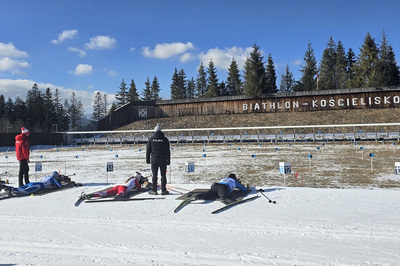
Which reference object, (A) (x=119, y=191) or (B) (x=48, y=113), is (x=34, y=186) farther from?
(B) (x=48, y=113)

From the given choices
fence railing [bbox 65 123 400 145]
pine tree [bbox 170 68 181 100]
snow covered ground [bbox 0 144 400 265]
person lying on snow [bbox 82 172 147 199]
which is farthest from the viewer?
pine tree [bbox 170 68 181 100]

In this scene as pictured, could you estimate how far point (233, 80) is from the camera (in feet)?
277

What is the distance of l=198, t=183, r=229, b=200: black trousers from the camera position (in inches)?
287

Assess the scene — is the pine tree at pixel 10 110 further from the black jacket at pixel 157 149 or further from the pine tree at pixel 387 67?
the pine tree at pixel 387 67

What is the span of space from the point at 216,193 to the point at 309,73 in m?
73.5

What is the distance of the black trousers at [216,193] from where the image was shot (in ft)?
23.9

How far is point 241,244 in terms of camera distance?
450 cm

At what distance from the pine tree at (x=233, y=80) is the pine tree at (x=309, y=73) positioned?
18.5 m

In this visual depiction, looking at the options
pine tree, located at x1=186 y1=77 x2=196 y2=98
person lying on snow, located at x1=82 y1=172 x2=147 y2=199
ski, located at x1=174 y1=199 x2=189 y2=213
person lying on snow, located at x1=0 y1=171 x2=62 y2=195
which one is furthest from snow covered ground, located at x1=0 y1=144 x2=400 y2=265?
pine tree, located at x1=186 y1=77 x2=196 y2=98

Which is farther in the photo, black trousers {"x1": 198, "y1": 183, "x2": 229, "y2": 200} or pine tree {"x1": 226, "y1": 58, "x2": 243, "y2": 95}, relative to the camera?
pine tree {"x1": 226, "y1": 58, "x2": 243, "y2": 95}

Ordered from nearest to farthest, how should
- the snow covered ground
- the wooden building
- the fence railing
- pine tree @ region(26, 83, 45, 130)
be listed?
the snow covered ground
the fence railing
the wooden building
pine tree @ region(26, 83, 45, 130)

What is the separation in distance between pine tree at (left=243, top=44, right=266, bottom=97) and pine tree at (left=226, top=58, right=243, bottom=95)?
20.6m

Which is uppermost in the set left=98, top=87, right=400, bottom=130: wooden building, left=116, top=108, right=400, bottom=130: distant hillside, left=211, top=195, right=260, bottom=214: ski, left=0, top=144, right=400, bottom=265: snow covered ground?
left=98, top=87, right=400, bottom=130: wooden building

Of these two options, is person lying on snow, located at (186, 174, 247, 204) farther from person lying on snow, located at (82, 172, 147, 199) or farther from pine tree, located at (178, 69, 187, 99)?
pine tree, located at (178, 69, 187, 99)
